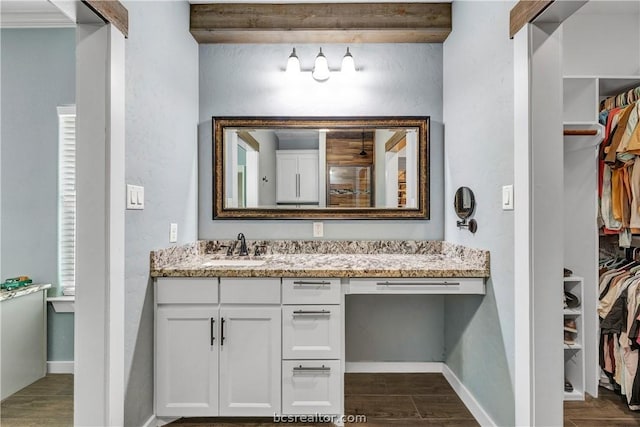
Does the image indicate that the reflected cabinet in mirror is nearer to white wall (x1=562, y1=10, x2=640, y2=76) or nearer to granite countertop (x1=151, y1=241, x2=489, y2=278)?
granite countertop (x1=151, y1=241, x2=489, y2=278)

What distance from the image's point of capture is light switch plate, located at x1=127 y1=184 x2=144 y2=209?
169 cm

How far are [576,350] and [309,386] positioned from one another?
1692 millimetres

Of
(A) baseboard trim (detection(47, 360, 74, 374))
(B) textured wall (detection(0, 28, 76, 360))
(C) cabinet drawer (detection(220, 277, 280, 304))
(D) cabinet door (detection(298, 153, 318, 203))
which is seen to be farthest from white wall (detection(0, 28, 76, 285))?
(D) cabinet door (detection(298, 153, 318, 203))

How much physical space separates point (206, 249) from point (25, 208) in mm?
1378

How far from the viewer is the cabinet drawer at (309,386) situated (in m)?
1.91

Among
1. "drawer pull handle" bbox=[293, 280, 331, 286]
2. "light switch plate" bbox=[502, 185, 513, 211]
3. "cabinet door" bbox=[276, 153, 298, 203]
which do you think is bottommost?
"drawer pull handle" bbox=[293, 280, 331, 286]

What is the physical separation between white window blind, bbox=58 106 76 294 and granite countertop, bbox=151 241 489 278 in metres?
1.01

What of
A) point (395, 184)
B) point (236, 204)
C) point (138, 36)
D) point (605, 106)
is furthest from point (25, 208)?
point (605, 106)

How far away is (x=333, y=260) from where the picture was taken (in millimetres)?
2305

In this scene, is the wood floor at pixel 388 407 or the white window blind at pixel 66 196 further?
the white window blind at pixel 66 196

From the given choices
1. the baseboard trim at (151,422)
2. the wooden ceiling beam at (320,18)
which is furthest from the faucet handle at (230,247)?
the wooden ceiling beam at (320,18)

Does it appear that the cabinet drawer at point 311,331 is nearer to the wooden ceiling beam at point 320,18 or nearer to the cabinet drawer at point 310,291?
the cabinet drawer at point 310,291

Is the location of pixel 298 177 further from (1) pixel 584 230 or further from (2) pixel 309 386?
(1) pixel 584 230

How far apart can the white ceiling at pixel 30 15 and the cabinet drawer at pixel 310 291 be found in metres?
2.47
